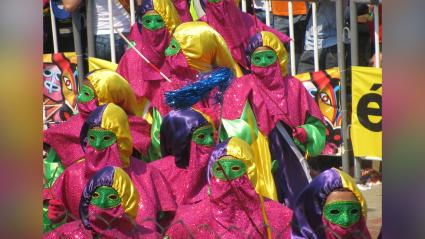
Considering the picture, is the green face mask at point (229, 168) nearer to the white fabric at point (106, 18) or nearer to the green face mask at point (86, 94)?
the green face mask at point (86, 94)

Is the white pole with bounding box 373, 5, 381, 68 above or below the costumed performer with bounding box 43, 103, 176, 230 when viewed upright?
above

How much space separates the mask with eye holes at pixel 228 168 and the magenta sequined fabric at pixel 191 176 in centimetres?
55

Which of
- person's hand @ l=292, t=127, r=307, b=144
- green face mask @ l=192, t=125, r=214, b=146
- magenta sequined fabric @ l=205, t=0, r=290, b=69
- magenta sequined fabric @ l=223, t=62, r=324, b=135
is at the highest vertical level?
magenta sequined fabric @ l=205, t=0, r=290, b=69

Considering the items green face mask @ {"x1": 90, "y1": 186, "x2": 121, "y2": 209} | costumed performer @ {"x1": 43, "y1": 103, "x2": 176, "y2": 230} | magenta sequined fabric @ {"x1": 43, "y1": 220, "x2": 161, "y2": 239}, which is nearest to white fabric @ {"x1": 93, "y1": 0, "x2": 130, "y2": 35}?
costumed performer @ {"x1": 43, "y1": 103, "x2": 176, "y2": 230}

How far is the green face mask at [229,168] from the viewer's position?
4.28 metres

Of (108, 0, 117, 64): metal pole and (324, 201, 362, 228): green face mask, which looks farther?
(108, 0, 117, 64): metal pole

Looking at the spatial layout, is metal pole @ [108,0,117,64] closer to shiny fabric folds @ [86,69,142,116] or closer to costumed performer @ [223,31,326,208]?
shiny fabric folds @ [86,69,142,116]

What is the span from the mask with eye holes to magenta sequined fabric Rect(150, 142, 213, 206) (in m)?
0.55

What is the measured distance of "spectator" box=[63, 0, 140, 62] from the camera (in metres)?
6.86

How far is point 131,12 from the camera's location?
22.5ft

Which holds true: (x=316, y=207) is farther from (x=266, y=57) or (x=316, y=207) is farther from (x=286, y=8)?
(x=286, y=8)

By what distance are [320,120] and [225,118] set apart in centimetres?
63

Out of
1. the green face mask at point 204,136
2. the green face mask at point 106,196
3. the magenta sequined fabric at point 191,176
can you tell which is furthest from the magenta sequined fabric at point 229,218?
the green face mask at point 204,136
